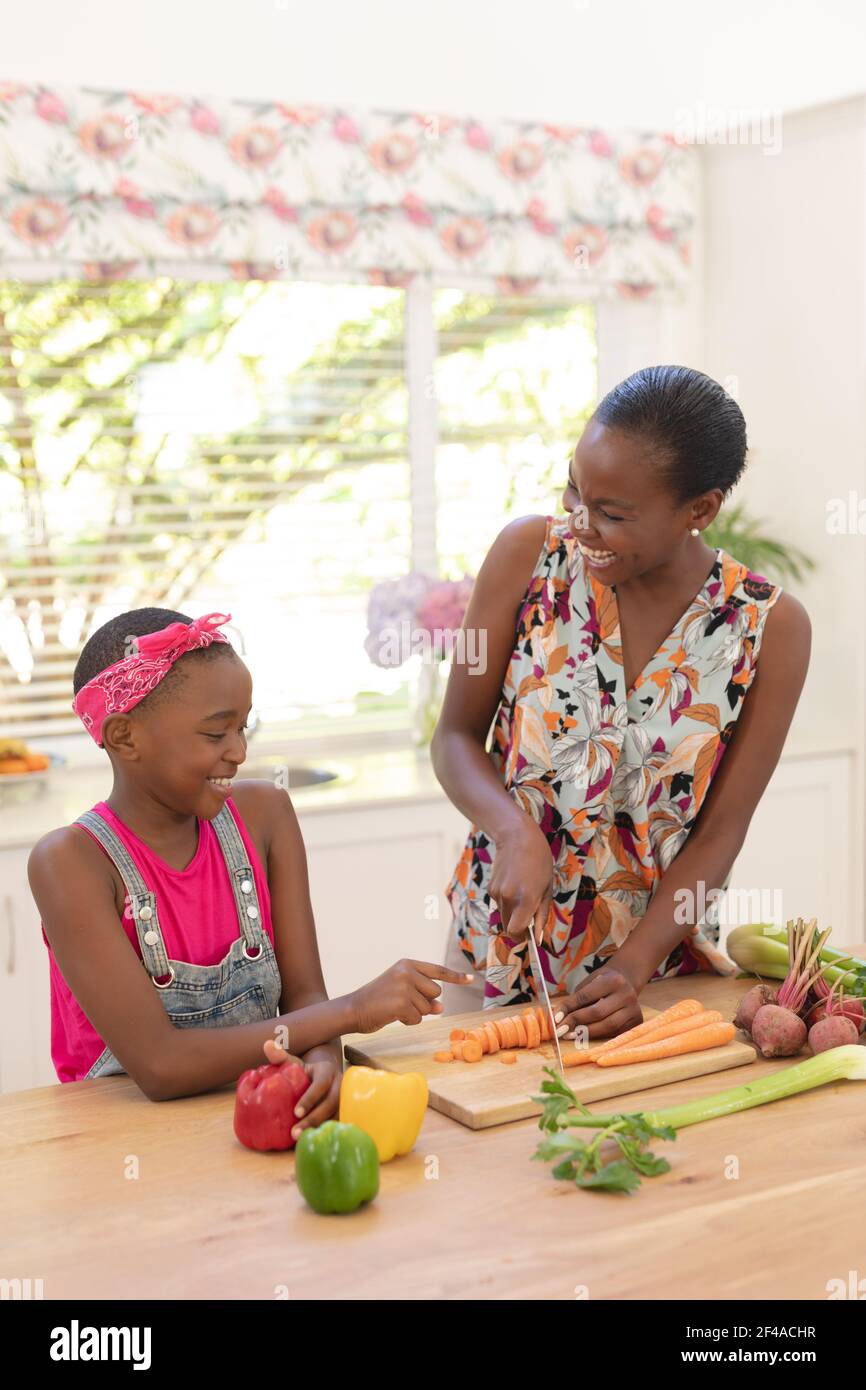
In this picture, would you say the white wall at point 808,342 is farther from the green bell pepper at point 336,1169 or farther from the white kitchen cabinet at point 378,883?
the green bell pepper at point 336,1169

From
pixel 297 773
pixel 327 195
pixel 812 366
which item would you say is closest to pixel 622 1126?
pixel 297 773

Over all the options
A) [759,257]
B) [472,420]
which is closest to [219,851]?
[472,420]

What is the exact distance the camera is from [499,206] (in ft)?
12.4

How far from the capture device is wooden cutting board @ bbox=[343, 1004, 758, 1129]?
1479 millimetres

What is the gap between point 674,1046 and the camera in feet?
5.27

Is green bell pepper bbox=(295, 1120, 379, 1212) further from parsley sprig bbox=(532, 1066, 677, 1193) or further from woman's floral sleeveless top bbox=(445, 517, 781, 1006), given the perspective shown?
woman's floral sleeveless top bbox=(445, 517, 781, 1006)

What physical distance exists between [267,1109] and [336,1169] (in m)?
0.16

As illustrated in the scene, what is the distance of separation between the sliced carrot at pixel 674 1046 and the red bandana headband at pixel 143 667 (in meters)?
0.64

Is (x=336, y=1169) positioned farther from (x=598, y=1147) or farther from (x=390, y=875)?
(x=390, y=875)

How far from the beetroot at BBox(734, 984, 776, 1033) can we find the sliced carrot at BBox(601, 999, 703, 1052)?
5cm

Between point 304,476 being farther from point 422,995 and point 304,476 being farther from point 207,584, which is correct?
point 422,995

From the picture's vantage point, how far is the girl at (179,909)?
5.12ft

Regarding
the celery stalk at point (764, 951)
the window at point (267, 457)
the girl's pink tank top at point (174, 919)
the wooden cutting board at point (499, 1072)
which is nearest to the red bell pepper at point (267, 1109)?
the wooden cutting board at point (499, 1072)

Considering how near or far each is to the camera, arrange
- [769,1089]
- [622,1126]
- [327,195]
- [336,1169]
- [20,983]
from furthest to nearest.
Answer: [327,195], [20,983], [769,1089], [622,1126], [336,1169]
